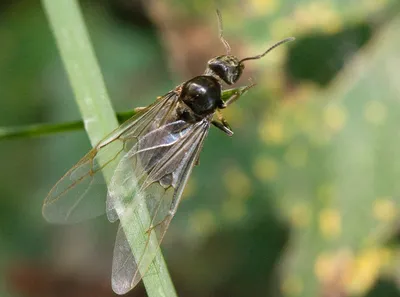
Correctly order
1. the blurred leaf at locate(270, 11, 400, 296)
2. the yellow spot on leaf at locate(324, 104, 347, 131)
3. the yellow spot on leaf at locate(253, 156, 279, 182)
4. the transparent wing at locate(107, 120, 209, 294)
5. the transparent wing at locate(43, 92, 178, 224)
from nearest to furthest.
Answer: the transparent wing at locate(107, 120, 209, 294)
the transparent wing at locate(43, 92, 178, 224)
the blurred leaf at locate(270, 11, 400, 296)
the yellow spot on leaf at locate(324, 104, 347, 131)
the yellow spot on leaf at locate(253, 156, 279, 182)

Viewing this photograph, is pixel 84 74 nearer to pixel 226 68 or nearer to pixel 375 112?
pixel 226 68

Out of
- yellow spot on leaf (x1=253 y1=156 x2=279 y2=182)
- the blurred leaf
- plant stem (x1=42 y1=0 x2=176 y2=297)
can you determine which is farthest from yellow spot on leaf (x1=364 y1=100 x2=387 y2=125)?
plant stem (x1=42 y1=0 x2=176 y2=297)

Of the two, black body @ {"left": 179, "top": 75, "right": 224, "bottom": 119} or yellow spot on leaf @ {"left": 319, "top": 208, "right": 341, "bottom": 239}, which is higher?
black body @ {"left": 179, "top": 75, "right": 224, "bottom": 119}

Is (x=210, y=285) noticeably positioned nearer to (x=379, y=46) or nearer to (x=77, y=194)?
(x=379, y=46)

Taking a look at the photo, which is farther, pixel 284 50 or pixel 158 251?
pixel 284 50

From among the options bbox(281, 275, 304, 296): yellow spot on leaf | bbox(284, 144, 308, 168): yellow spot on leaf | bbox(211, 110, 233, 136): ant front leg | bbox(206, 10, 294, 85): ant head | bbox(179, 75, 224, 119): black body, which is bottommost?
bbox(281, 275, 304, 296): yellow spot on leaf

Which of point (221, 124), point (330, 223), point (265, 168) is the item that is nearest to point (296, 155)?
point (265, 168)

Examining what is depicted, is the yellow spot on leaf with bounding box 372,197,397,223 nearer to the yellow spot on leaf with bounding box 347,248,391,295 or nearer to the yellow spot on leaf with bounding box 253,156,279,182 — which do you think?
the yellow spot on leaf with bounding box 347,248,391,295

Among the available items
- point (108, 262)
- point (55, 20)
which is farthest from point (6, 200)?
point (55, 20)
